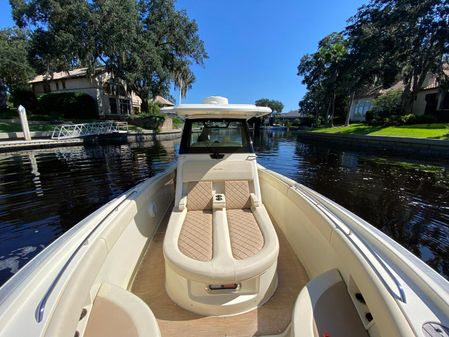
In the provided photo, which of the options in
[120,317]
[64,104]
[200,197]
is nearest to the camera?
[120,317]

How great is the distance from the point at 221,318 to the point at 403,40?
24937mm

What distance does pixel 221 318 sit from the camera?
197cm

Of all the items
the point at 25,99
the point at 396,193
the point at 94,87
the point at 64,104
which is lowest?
the point at 396,193

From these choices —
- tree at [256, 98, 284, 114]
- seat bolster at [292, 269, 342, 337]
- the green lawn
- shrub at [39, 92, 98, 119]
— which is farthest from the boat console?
tree at [256, 98, 284, 114]

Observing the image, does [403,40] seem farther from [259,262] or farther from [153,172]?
[259,262]

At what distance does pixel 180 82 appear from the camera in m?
29.3

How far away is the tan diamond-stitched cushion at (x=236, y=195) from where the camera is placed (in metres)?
3.16

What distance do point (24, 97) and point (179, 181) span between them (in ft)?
117

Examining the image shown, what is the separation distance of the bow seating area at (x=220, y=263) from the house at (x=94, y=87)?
99.5ft

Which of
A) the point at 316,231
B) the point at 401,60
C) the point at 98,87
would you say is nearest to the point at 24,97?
the point at 98,87

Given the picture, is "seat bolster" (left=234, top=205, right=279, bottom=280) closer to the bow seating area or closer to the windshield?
the bow seating area

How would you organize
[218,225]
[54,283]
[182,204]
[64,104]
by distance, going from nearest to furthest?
[54,283] → [218,225] → [182,204] → [64,104]

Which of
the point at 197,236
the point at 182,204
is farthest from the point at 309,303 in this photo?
the point at 182,204

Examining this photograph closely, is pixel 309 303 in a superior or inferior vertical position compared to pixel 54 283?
inferior
